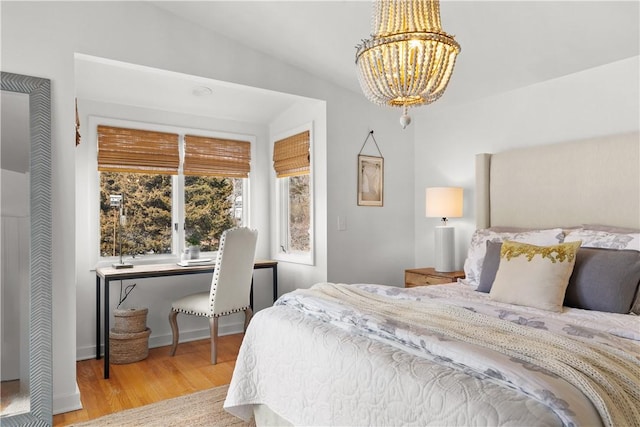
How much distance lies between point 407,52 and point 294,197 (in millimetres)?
2869

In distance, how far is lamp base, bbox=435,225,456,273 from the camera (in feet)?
12.3

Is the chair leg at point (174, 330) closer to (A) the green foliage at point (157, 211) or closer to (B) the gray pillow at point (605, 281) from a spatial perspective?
(A) the green foliage at point (157, 211)

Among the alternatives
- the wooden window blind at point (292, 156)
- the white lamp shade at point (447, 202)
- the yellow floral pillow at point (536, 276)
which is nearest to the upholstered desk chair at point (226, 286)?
the wooden window blind at point (292, 156)

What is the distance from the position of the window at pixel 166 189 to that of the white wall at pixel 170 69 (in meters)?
0.38

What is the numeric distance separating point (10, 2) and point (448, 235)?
341cm

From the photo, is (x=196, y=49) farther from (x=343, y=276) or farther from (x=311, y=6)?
(x=343, y=276)

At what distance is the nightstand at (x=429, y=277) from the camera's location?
352 centimetres

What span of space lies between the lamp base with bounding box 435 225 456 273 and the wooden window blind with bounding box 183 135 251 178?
2.04 metres

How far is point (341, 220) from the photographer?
13.0ft

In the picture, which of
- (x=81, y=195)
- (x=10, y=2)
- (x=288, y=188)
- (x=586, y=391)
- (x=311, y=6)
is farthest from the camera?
(x=288, y=188)

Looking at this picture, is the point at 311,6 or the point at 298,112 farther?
the point at 298,112

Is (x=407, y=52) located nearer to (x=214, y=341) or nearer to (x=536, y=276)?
(x=536, y=276)

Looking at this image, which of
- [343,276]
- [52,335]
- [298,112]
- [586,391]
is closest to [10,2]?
[52,335]

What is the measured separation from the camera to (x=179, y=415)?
102 inches
